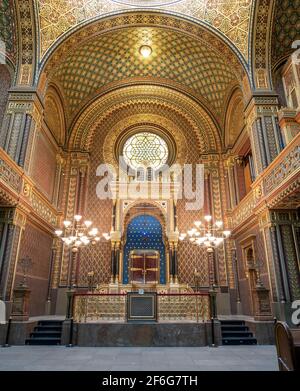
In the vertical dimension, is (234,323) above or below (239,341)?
above

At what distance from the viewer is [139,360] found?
5.48 metres

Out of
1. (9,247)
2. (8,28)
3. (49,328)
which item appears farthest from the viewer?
(8,28)

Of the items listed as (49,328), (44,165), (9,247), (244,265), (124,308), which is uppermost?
(44,165)

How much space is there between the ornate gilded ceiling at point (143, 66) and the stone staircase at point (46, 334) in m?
9.90

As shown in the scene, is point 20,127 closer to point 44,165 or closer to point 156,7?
point 44,165

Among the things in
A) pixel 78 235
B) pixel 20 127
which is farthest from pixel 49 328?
pixel 20 127

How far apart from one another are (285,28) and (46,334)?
1345 cm

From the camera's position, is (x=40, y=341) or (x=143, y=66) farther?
(x=143, y=66)

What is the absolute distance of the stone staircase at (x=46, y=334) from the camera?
8.07 m

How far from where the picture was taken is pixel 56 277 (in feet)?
41.9

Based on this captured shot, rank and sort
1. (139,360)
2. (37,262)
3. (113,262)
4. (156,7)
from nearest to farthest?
(139,360) < (37,262) < (156,7) < (113,262)

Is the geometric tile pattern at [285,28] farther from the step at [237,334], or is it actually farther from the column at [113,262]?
the column at [113,262]

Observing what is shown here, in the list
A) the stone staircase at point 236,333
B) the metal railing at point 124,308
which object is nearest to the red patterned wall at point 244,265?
the stone staircase at point 236,333

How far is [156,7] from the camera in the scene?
1141 centimetres
